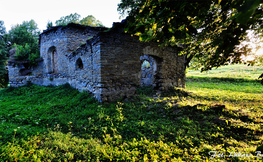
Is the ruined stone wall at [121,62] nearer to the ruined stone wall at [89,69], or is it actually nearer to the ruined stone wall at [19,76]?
the ruined stone wall at [89,69]

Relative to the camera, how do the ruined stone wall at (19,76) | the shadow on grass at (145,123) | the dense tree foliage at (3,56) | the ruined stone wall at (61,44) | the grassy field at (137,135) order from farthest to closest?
1. the dense tree foliage at (3,56)
2. the ruined stone wall at (19,76)
3. the ruined stone wall at (61,44)
4. the shadow on grass at (145,123)
5. the grassy field at (137,135)

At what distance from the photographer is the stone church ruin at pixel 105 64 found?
5426 millimetres

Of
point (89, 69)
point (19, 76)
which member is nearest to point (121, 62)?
point (89, 69)

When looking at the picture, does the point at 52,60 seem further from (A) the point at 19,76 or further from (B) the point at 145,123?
(B) the point at 145,123

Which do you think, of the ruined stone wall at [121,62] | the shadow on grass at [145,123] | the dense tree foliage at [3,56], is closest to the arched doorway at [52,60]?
the shadow on grass at [145,123]

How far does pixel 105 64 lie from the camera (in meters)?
5.33

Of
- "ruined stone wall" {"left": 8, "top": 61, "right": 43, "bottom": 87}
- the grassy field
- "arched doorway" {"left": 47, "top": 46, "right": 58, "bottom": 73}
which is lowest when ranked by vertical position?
the grassy field

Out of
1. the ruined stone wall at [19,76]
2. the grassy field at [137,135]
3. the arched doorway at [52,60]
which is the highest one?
the arched doorway at [52,60]

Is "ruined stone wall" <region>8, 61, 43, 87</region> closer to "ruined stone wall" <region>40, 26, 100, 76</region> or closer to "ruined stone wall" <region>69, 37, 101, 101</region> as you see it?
"ruined stone wall" <region>40, 26, 100, 76</region>

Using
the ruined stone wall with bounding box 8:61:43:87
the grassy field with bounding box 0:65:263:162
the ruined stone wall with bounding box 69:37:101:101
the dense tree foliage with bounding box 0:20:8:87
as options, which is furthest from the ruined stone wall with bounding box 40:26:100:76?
the dense tree foliage with bounding box 0:20:8:87

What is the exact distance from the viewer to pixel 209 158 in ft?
7.52

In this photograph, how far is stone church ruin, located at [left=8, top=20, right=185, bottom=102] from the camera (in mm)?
5426

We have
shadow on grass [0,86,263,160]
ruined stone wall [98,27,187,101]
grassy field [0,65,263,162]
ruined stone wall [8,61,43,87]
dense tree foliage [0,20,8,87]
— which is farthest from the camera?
dense tree foliage [0,20,8,87]

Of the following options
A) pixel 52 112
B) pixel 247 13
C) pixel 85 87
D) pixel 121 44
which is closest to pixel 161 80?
pixel 121 44
